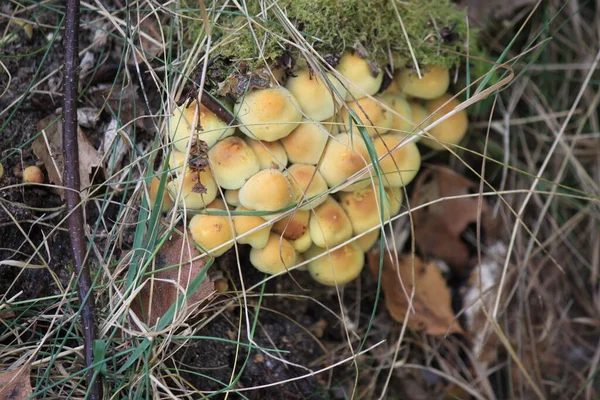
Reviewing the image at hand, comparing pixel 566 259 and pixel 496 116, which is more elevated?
pixel 496 116

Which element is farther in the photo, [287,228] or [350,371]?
[350,371]

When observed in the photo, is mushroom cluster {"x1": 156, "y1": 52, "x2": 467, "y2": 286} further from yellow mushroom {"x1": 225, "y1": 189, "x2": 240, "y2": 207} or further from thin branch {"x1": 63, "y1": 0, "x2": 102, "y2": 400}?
thin branch {"x1": 63, "y1": 0, "x2": 102, "y2": 400}

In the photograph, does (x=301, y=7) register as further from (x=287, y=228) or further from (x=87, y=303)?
(x=87, y=303)

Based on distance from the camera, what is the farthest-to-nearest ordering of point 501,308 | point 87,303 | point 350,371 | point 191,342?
point 501,308 → point 350,371 → point 191,342 → point 87,303

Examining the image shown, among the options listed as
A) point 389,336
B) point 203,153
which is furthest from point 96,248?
point 389,336

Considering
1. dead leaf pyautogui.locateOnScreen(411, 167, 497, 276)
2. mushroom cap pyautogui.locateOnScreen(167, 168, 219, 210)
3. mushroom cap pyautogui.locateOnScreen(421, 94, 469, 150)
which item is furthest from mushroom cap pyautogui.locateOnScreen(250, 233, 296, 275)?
dead leaf pyautogui.locateOnScreen(411, 167, 497, 276)

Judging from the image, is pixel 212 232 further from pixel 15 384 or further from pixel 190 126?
pixel 15 384
